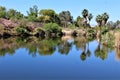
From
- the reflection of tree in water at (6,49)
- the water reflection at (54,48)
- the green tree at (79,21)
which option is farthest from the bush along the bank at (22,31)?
the green tree at (79,21)

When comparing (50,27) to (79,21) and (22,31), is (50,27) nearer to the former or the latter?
(22,31)

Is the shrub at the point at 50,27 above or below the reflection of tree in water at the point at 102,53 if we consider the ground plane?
above

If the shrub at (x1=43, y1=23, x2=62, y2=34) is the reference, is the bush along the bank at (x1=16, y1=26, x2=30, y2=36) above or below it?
below

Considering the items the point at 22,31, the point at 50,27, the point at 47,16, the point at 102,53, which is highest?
the point at 47,16

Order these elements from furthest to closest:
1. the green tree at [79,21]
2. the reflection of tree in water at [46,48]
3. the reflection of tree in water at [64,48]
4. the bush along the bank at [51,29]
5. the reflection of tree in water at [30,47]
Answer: the green tree at [79,21] → the bush along the bank at [51,29] → the reflection of tree in water at [64,48] → the reflection of tree in water at [46,48] → the reflection of tree in water at [30,47]

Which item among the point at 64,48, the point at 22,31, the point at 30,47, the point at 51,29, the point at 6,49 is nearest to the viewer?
the point at 6,49

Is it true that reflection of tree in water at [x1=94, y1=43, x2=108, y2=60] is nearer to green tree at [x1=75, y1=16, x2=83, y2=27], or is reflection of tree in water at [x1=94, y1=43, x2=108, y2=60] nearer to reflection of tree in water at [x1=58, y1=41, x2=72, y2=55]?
reflection of tree in water at [x1=58, y1=41, x2=72, y2=55]

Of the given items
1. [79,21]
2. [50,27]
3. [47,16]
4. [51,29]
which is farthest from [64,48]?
[79,21]

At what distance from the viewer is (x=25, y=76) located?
25.1m

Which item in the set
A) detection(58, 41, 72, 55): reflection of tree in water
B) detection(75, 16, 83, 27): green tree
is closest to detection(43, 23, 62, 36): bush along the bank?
detection(75, 16, 83, 27): green tree

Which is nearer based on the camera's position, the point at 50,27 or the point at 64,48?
the point at 64,48

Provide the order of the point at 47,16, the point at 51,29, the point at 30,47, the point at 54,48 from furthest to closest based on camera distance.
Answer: the point at 47,16, the point at 51,29, the point at 30,47, the point at 54,48

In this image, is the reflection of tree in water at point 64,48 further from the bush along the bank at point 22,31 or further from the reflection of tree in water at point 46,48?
the bush along the bank at point 22,31

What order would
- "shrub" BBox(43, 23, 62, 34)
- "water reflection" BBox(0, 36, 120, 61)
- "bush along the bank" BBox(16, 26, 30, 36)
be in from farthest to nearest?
"shrub" BBox(43, 23, 62, 34), "bush along the bank" BBox(16, 26, 30, 36), "water reflection" BBox(0, 36, 120, 61)
